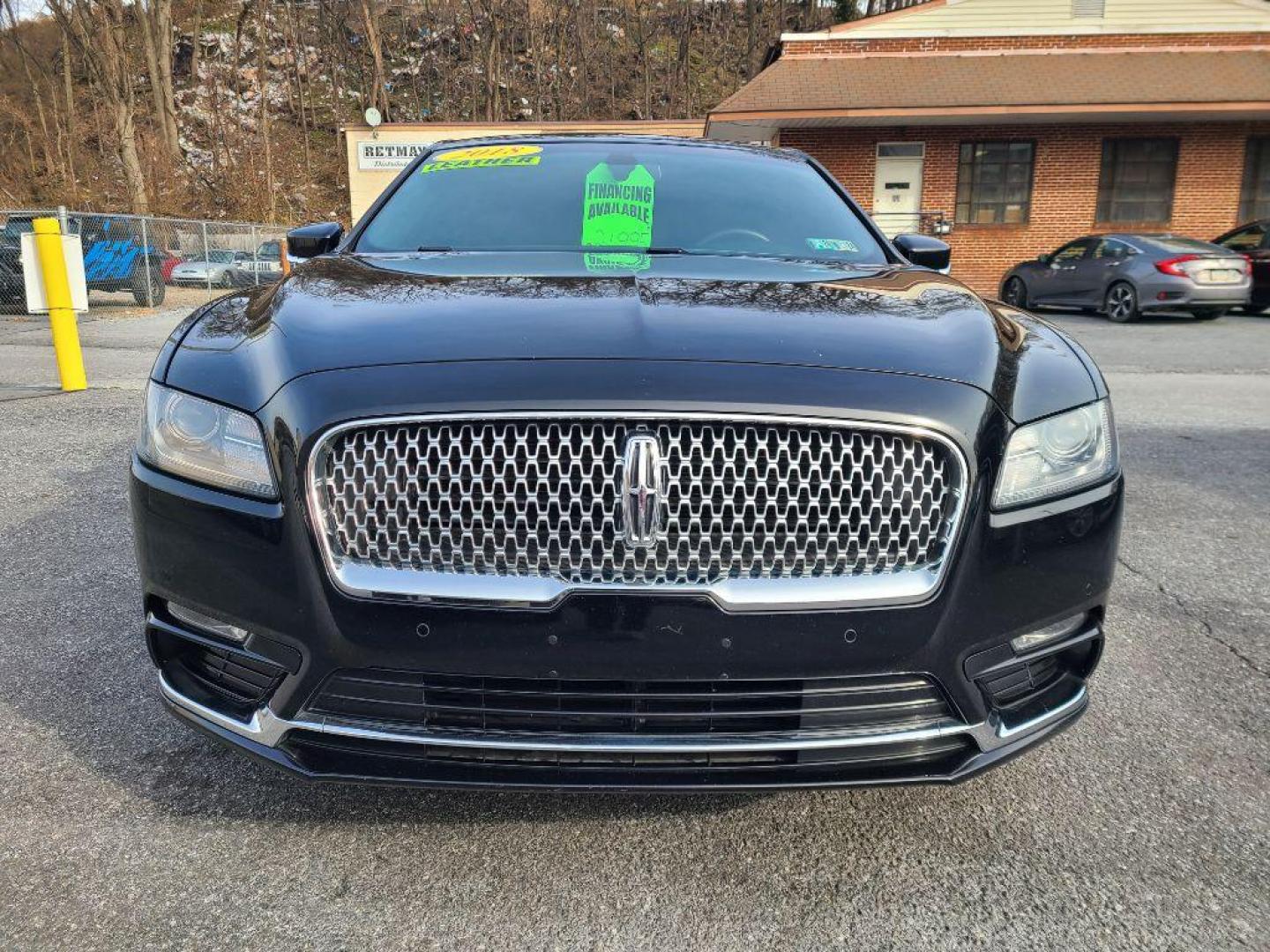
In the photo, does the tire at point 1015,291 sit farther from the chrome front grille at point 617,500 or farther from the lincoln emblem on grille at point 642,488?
the lincoln emblem on grille at point 642,488

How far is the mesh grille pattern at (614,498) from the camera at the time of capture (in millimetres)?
1777

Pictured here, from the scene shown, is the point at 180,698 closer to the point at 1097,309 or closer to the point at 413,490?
the point at 413,490

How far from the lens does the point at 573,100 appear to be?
4906 centimetres

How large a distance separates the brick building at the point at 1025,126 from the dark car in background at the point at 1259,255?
6314mm

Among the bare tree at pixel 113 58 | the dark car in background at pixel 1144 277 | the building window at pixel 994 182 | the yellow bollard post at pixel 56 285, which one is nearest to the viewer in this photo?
the yellow bollard post at pixel 56 285

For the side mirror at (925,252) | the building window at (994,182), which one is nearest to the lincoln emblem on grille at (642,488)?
the side mirror at (925,252)

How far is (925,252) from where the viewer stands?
3.38 metres

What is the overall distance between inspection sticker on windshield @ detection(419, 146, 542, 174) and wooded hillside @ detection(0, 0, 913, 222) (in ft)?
130

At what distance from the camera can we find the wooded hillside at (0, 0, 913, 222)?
133ft

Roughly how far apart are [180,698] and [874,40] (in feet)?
80.1

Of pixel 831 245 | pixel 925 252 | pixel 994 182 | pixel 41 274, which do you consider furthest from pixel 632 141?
pixel 994 182

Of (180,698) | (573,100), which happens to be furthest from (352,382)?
(573,100)

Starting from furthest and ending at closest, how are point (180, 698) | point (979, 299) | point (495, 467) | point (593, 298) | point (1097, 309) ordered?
1. point (1097, 309)
2. point (979, 299)
3. point (593, 298)
4. point (180, 698)
5. point (495, 467)

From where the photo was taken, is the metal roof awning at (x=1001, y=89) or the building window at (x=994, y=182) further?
the building window at (x=994, y=182)
